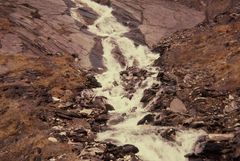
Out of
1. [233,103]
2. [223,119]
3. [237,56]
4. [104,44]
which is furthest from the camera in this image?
[104,44]

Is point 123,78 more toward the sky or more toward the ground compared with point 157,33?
more toward the ground

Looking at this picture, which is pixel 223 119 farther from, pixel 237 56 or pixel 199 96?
pixel 237 56

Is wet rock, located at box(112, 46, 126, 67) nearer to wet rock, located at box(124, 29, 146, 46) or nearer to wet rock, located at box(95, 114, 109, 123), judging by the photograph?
wet rock, located at box(124, 29, 146, 46)

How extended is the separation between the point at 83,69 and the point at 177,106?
10.8 meters

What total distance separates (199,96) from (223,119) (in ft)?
14.8

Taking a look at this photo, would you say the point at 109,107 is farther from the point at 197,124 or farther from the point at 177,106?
the point at 197,124

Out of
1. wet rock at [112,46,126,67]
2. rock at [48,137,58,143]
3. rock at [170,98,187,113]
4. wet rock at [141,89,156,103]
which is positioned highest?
wet rock at [112,46,126,67]

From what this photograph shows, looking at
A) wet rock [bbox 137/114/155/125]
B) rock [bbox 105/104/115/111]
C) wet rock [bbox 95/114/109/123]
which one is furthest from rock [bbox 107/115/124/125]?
rock [bbox 105/104/115/111]

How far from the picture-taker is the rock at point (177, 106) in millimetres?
30984

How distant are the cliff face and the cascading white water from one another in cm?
89

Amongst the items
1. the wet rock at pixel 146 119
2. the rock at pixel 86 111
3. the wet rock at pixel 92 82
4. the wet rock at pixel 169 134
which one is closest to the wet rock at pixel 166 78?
the wet rock at pixel 92 82

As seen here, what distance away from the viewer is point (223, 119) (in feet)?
90.6

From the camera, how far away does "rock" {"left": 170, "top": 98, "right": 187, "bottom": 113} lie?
3098 cm

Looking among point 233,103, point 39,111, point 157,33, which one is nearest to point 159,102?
point 233,103
